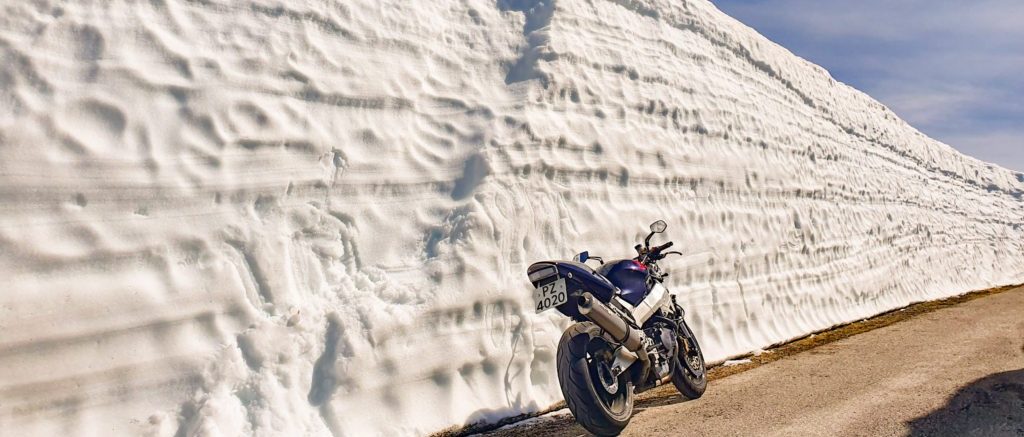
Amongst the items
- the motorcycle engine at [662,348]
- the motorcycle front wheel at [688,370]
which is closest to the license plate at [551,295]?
the motorcycle engine at [662,348]

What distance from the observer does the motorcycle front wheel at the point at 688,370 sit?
498 centimetres

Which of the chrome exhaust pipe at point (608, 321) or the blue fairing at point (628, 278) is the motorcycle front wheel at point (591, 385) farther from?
the blue fairing at point (628, 278)

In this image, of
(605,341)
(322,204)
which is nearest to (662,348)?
(605,341)

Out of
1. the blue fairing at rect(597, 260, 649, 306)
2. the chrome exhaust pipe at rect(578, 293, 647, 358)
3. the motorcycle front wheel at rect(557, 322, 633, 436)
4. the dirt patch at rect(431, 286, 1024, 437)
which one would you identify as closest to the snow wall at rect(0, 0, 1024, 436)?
the dirt patch at rect(431, 286, 1024, 437)

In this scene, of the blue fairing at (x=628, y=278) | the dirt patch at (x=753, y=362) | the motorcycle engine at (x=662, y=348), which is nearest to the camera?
the dirt patch at (x=753, y=362)

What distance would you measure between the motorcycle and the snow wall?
3.05 feet

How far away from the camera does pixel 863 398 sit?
15.2 feet

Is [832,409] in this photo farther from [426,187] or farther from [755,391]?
[426,187]

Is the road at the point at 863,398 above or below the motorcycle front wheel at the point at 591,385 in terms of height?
below

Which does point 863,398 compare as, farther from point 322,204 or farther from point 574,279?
point 322,204

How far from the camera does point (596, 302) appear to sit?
404 centimetres

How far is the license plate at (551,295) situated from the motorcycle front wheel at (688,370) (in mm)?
1359

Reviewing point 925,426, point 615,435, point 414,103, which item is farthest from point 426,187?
point 925,426

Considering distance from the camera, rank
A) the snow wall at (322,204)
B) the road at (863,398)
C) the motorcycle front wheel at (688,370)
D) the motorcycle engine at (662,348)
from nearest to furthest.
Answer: the snow wall at (322,204) → the road at (863,398) → the motorcycle engine at (662,348) → the motorcycle front wheel at (688,370)
